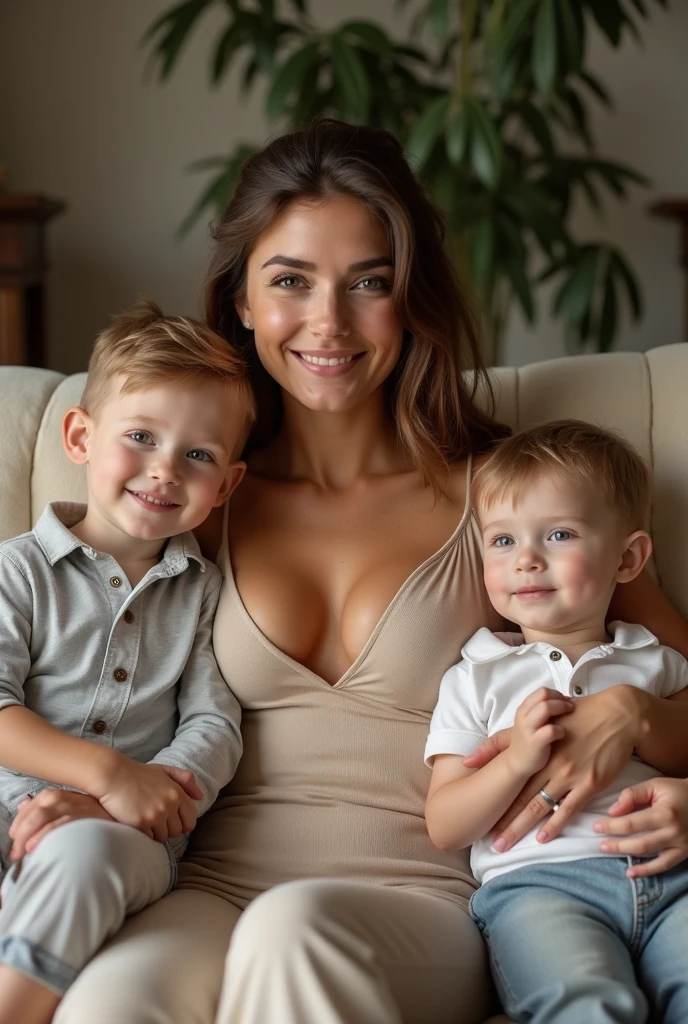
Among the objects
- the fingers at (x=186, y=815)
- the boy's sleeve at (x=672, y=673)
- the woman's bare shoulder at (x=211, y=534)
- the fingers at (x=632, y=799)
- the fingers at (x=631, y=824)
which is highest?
the woman's bare shoulder at (x=211, y=534)

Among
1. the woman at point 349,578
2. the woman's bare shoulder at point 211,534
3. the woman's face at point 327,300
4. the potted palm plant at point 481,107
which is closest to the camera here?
the woman at point 349,578

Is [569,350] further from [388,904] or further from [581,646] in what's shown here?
[388,904]

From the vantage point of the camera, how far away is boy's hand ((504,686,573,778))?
139 centimetres

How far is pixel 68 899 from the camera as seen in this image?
4.14ft

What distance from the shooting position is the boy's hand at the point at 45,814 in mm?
1363

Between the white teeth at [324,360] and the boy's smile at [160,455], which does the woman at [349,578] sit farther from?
the boy's smile at [160,455]

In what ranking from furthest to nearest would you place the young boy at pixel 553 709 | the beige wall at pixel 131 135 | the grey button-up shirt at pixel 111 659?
the beige wall at pixel 131 135
the grey button-up shirt at pixel 111 659
the young boy at pixel 553 709

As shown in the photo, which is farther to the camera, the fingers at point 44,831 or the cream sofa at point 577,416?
the cream sofa at point 577,416

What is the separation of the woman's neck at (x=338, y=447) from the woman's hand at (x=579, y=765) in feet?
1.74

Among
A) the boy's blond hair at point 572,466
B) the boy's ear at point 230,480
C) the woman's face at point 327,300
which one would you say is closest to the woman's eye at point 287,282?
the woman's face at point 327,300

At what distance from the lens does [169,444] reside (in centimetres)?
158

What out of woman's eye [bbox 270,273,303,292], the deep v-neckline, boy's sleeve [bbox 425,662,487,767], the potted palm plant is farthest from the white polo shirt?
the potted palm plant

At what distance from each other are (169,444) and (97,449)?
11cm

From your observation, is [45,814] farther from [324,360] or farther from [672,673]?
[672,673]
